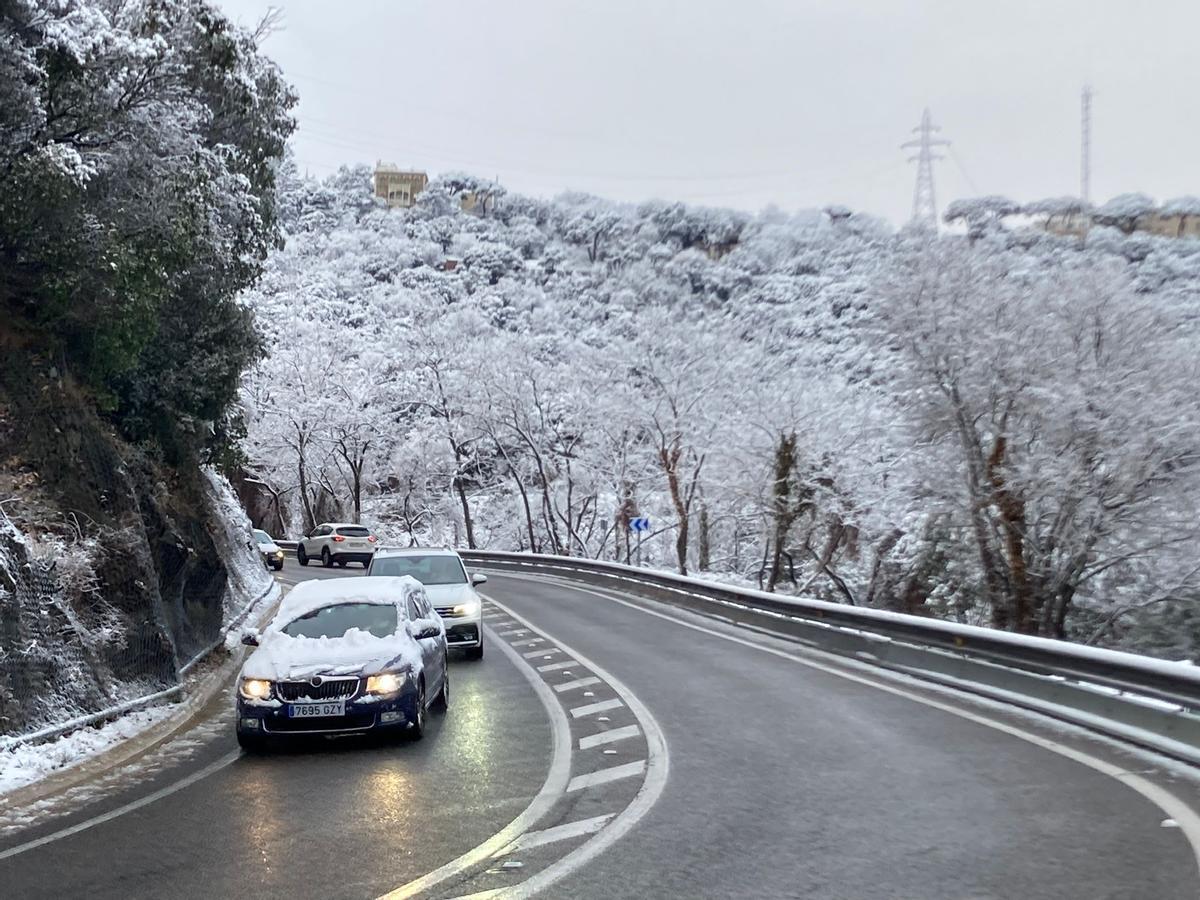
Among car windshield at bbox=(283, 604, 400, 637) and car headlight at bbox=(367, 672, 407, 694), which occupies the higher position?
car windshield at bbox=(283, 604, 400, 637)

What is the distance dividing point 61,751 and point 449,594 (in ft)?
28.2

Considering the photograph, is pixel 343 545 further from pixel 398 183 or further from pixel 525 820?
pixel 398 183

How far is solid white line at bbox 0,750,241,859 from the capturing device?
7207 millimetres

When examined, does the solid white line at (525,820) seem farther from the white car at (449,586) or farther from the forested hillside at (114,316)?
the white car at (449,586)

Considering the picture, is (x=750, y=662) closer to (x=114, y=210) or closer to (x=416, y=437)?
(x=114, y=210)

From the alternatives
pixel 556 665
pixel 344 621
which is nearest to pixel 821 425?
pixel 556 665

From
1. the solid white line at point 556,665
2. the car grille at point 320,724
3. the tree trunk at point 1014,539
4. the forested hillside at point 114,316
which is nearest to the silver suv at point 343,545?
the forested hillside at point 114,316

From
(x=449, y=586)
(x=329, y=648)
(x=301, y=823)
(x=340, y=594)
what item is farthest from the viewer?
(x=449, y=586)

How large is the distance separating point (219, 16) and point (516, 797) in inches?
525

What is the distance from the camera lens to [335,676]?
1015cm

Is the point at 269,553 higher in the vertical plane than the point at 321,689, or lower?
higher

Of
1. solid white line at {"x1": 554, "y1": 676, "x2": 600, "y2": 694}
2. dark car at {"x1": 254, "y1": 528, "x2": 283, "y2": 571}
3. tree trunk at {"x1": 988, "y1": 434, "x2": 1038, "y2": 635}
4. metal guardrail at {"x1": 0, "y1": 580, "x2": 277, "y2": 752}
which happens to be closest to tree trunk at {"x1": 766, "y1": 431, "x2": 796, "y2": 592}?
tree trunk at {"x1": 988, "y1": 434, "x2": 1038, "y2": 635}

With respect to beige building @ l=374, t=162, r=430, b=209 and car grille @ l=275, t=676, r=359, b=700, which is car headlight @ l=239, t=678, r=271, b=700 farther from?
beige building @ l=374, t=162, r=430, b=209

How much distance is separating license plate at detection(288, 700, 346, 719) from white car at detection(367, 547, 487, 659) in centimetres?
651
